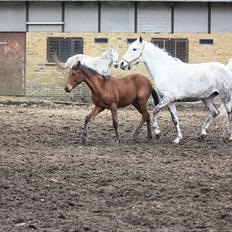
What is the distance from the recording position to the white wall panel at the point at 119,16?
24953 mm

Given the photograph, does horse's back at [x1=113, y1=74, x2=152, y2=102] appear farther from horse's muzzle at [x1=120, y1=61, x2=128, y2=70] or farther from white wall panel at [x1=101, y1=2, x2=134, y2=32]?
white wall panel at [x1=101, y1=2, x2=134, y2=32]

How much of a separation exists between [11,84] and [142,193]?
18713mm

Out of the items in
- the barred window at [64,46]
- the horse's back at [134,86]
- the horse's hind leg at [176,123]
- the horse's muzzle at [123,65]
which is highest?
the barred window at [64,46]

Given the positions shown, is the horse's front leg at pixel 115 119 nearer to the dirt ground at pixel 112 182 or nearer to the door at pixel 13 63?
the dirt ground at pixel 112 182

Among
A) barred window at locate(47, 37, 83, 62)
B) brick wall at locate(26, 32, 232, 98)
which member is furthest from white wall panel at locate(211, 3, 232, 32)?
barred window at locate(47, 37, 83, 62)

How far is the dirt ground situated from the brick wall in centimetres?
1107

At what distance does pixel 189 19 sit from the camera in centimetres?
2494

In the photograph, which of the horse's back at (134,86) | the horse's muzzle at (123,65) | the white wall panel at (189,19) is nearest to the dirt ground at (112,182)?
the horse's back at (134,86)

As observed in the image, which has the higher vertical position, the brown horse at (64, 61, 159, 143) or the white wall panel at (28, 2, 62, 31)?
the white wall panel at (28, 2, 62, 31)

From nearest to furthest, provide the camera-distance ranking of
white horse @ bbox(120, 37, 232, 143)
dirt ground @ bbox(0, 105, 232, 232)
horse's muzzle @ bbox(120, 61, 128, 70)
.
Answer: dirt ground @ bbox(0, 105, 232, 232) → white horse @ bbox(120, 37, 232, 143) → horse's muzzle @ bbox(120, 61, 128, 70)

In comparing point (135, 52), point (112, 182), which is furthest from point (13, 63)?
point (112, 182)

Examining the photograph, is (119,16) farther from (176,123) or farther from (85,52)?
(176,123)

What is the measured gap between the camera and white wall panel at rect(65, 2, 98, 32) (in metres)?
25.0

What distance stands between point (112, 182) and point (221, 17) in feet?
58.9
